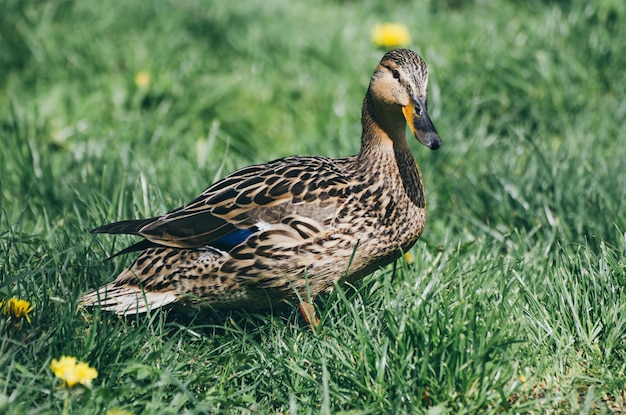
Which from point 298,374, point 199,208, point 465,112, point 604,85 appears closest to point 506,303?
point 298,374

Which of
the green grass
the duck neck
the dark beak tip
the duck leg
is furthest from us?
the duck neck

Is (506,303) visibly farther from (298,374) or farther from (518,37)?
(518,37)

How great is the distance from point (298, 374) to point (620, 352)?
1280mm

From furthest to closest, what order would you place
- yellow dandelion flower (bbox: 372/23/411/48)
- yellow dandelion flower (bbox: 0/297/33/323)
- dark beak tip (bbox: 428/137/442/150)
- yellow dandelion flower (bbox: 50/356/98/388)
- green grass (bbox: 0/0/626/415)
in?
yellow dandelion flower (bbox: 372/23/411/48) < dark beak tip (bbox: 428/137/442/150) < yellow dandelion flower (bbox: 0/297/33/323) < green grass (bbox: 0/0/626/415) < yellow dandelion flower (bbox: 50/356/98/388)

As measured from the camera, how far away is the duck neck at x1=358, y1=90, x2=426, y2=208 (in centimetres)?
394

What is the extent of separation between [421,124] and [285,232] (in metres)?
0.72

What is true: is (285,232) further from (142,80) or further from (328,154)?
(142,80)

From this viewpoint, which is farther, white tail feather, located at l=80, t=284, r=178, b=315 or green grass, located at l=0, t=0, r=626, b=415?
white tail feather, located at l=80, t=284, r=178, b=315

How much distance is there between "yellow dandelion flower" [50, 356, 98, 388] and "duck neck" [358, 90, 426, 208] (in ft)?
5.08

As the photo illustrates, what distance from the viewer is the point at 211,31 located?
6953 millimetres

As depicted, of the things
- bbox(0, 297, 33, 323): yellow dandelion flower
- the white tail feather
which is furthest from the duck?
bbox(0, 297, 33, 323): yellow dandelion flower

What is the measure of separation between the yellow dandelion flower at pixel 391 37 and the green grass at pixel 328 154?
14cm

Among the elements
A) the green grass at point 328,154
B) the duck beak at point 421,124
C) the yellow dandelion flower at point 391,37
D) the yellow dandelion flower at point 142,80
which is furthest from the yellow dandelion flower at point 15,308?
the yellow dandelion flower at point 391,37

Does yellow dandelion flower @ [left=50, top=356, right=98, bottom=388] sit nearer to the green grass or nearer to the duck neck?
the green grass
